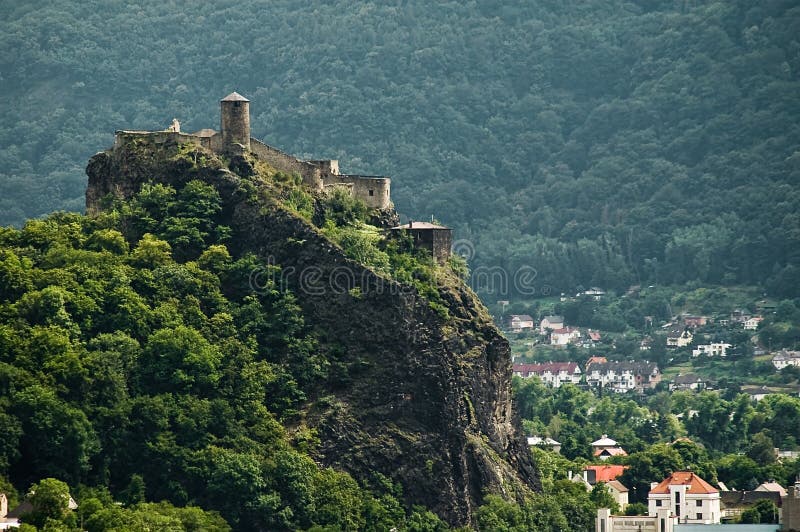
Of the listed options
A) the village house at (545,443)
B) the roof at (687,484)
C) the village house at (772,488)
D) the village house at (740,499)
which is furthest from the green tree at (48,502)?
the village house at (545,443)

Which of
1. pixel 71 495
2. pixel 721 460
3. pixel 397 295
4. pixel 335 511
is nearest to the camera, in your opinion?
pixel 71 495

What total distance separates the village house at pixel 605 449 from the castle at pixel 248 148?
157 feet

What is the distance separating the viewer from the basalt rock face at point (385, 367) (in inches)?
4604

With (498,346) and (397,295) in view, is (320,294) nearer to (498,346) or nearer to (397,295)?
(397,295)

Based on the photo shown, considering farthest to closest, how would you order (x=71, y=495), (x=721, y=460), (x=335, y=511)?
(x=721, y=460)
(x=335, y=511)
(x=71, y=495)

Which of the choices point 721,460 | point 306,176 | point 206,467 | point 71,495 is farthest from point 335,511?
point 721,460

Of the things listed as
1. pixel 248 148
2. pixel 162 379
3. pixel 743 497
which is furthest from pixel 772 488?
pixel 162 379

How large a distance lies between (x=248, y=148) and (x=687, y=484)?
35306mm

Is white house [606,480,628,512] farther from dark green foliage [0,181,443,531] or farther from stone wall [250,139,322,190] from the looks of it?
dark green foliage [0,181,443,531]

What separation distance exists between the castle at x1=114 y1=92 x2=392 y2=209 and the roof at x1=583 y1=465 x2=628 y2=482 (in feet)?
108

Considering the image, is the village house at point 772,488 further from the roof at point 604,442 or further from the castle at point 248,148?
the castle at point 248,148

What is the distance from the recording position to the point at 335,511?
363ft

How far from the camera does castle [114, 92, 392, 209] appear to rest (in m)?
125

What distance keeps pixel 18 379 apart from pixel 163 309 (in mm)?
12375
